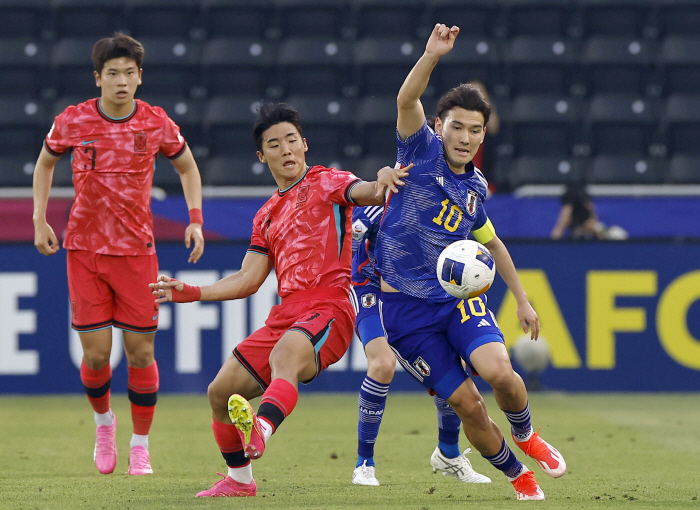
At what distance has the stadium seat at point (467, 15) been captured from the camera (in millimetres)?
12836

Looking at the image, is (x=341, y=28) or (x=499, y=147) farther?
(x=341, y=28)

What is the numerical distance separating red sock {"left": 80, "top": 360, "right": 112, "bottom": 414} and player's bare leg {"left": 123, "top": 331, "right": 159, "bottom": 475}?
14cm

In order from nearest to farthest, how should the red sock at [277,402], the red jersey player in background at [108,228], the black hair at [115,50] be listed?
the red sock at [277,402] → the black hair at [115,50] → the red jersey player in background at [108,228]

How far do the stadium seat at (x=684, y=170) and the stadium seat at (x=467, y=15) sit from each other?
2714 millimetres

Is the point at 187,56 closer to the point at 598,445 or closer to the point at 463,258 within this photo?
the point at 598,445

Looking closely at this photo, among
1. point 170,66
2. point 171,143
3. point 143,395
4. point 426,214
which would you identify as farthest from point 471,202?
point 170,66

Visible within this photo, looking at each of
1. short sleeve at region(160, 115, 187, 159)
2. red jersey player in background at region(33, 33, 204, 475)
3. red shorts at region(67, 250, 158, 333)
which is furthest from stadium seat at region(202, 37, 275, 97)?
red shorts at region(67, 250, 158, 333)

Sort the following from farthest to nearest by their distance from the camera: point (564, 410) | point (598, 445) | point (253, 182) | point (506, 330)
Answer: point (253, 182) < point (506, 330) < point (564, 410) < point (598, 445)

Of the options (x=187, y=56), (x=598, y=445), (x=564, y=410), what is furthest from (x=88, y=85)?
(x=598, y=445)

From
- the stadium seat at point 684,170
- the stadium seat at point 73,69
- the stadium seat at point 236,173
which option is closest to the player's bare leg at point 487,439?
the stadium seat at point 236,173

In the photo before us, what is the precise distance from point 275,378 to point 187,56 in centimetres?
869

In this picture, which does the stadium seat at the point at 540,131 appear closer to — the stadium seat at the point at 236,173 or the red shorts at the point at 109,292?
the stadium seat at the point at 236,173

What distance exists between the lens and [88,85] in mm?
12414

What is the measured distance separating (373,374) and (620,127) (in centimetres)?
775
